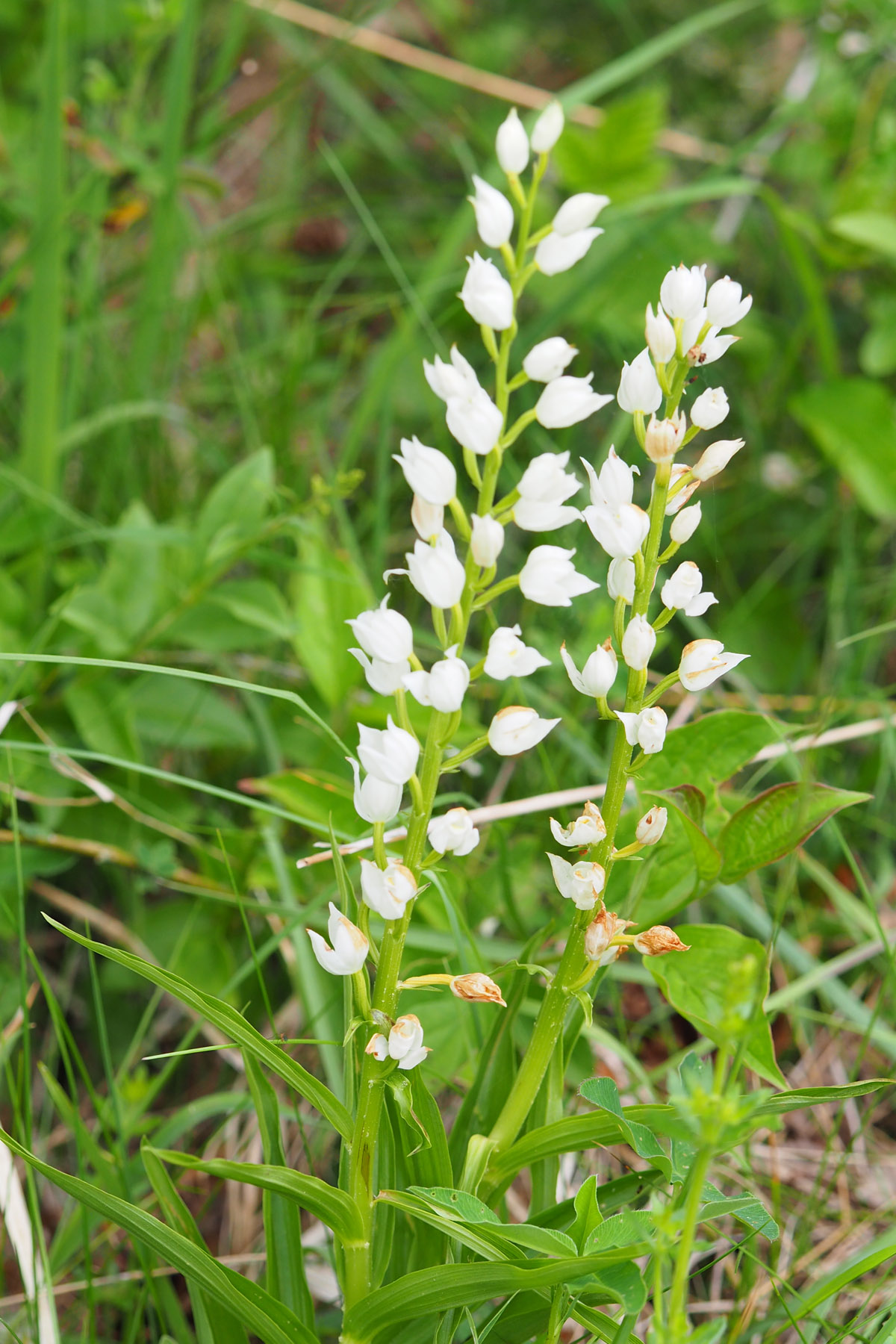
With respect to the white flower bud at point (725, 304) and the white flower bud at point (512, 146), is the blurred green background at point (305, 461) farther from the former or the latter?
the white flower bud at point (512, 146)

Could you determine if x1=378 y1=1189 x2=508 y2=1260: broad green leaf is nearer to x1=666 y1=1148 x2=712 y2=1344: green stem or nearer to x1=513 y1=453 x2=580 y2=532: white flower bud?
x1=666 y1=1148 x2=712 y2=1344: green stem

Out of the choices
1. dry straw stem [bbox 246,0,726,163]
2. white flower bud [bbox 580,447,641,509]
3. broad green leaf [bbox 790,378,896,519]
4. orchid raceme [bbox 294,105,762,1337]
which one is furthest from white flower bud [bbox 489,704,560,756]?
dry straw stem [bbox 246,0,726,163]

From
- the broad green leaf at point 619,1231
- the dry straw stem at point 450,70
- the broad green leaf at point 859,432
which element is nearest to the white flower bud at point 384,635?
the broad green leaf at point 619,1231

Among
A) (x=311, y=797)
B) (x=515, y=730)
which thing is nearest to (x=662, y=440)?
(x=515, y=730)

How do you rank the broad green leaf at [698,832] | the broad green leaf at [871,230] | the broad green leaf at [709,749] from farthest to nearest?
the broad green leaf at [871,230] < the broad green leaf at [709,749] < the broad green leaf at [698,832]

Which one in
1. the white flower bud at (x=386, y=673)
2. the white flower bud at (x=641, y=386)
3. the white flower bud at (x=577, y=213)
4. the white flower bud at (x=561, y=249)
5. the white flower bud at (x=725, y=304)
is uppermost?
the white flower bud at (x=577, y=213)
